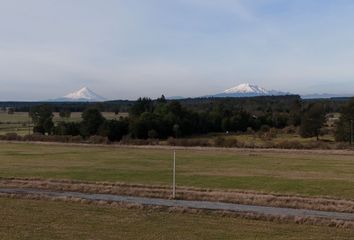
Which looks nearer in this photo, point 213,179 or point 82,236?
point 82,236

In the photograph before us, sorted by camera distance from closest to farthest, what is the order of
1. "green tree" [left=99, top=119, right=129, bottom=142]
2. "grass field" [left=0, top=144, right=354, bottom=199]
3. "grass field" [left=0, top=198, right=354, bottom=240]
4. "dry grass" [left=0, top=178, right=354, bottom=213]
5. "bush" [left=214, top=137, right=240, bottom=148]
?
1. "grass field" [left=0, top=198, right=354, bottom=240]
2. "dry grass" [left=0, top=178, right=354, bottom=213]
3. "grass field" [left=0, top=144, right=354, bottom=199]
4. "bush" [left=214, top=137, right=240, bottom=148]
5. "green tree" [left=99, top=119, right=129, bottom=142]

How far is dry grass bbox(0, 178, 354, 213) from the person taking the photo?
72.7 feet

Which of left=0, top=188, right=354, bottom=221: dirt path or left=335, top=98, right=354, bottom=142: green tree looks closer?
left=0, top=188, right=354, bottom=221: dirt path

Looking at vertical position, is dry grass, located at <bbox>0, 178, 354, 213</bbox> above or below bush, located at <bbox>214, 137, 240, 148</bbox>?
above

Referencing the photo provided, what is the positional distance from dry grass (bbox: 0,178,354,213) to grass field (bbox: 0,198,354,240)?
13.7ft

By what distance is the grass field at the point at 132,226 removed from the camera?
1515 cm

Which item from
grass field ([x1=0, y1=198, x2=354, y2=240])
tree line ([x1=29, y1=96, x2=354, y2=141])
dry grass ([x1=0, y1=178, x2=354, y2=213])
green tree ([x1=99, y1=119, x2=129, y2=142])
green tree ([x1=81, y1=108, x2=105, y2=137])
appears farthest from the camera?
green tree ([x1=81, y1=108, x2=105, y2=137])

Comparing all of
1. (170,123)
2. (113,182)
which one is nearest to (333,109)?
(170,123)

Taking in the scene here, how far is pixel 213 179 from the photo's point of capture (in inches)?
1296

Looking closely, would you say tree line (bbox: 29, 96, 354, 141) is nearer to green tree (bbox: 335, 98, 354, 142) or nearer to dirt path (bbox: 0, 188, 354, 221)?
green tree (bbox: 335, 98, 354, 142)

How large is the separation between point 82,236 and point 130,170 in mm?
24125

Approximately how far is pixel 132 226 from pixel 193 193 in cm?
882

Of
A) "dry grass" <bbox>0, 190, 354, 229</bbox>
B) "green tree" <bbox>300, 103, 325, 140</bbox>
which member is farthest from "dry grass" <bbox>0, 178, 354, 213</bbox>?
"green tree" <bbox>300, 103, 325, 140</bbox>

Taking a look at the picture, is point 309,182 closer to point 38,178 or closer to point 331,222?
point 331,222
